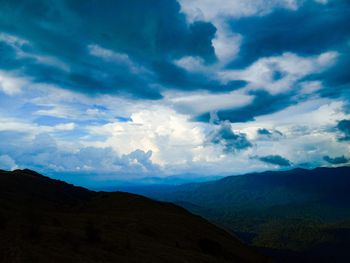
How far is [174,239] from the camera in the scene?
42.7 meters

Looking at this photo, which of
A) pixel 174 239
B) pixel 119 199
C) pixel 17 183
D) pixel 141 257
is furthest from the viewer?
pixel 17 183

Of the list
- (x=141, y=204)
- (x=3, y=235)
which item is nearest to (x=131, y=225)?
(x=3, y=235)

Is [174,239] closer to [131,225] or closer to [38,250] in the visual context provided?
[131,225]

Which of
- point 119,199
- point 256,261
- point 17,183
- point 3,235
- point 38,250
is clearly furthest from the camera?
point 17,183

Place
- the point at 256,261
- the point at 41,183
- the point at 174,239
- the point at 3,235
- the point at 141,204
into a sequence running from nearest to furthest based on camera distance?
the point at 3,235 → the point at 174,239 → the point at 256,261 → the point at 141,204 → the point at 41,183

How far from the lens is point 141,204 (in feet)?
254

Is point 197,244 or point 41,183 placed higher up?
point 41,183

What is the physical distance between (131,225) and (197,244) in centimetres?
926

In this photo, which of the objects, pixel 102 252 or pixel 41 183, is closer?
pixel 102 252

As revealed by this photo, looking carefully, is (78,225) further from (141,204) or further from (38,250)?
(141,204)

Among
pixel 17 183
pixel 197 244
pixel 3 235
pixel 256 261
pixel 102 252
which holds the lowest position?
pixel 256 261

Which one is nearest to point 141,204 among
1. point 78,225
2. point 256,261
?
point 256,261

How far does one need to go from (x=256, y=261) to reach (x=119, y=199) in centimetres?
4442

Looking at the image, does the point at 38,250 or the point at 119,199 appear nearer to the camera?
the point at 38,250
